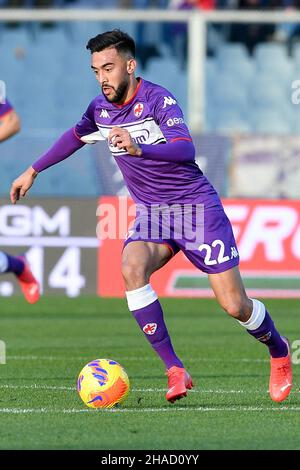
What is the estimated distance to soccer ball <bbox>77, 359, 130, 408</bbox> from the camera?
278 inches

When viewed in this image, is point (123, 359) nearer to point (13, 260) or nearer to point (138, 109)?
point (13, 260)

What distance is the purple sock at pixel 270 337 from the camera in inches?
295

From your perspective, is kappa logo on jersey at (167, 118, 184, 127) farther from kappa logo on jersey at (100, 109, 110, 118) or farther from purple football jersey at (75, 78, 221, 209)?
kappa logo on jersey at (100, 109, 110, 118)

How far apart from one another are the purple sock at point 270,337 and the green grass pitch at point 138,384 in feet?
1.05

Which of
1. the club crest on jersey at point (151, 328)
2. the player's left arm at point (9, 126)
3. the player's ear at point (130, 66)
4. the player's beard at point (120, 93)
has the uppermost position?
the player's ear at point (130, 66)

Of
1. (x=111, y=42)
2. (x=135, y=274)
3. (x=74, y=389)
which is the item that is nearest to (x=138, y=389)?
(x=74, y=389)

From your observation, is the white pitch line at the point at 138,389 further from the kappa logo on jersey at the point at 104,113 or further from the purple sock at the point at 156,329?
the kappa logo on jersey at the point at 104,113

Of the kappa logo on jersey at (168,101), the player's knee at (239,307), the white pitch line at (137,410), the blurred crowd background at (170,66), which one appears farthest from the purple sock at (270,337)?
the blurred crowd background at (170,66)

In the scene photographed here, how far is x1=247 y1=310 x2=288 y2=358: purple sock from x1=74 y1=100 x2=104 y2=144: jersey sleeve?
A: 5.45ft

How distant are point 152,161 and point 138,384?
183 cm

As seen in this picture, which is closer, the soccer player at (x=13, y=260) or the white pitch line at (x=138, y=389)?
the white pitch line at (x=138, y=389)
